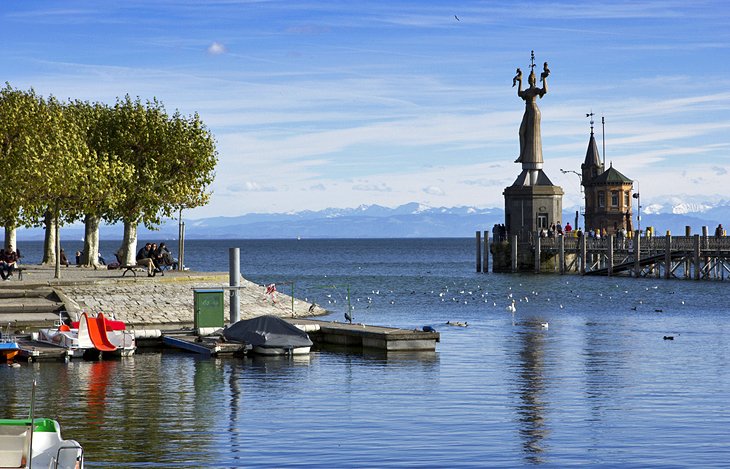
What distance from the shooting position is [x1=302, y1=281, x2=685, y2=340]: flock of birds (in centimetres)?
6806

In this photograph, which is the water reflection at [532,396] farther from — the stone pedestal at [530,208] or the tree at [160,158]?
the stone pedestal at [530,208]

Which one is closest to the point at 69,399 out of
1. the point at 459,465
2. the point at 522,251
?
the point at 459,465

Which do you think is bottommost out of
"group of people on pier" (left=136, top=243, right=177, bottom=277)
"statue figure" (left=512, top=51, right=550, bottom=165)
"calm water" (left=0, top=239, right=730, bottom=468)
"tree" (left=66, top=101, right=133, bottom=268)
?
"calm water" (left=0, top=239, right=730, bottom=468)

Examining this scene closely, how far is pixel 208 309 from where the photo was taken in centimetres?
4250

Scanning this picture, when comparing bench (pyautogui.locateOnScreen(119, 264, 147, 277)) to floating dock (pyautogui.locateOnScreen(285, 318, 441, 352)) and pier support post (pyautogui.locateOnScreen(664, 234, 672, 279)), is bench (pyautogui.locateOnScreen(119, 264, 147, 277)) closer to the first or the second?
floating dock (pyautogui.locateOnScreen(285, 318, 441, 352))

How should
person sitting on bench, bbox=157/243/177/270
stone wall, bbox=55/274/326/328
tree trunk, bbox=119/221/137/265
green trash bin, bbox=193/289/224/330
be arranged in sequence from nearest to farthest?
green trash bin, bbox=193/289/224/330 → stone wall, bbox=55/274/326/328 → person sitting on bench, bbox=157/243/177/270 → tree trunk, bbox=119/221/137/265

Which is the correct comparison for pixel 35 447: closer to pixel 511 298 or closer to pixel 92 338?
pixel 92 338

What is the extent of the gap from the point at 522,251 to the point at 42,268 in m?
51.3

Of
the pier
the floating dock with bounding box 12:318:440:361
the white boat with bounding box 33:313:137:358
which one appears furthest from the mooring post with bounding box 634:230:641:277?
the white boat with bounding box 33:313:137:358

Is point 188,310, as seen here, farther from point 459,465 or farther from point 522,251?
point 522,251

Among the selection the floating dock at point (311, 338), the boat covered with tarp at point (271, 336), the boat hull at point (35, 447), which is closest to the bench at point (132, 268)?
the floating dock at point (311, 338)

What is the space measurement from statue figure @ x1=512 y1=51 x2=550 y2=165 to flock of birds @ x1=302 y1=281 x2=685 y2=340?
22.0 meters

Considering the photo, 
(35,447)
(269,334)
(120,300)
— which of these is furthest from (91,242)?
(35,447)

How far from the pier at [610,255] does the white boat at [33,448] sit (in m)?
75.6
